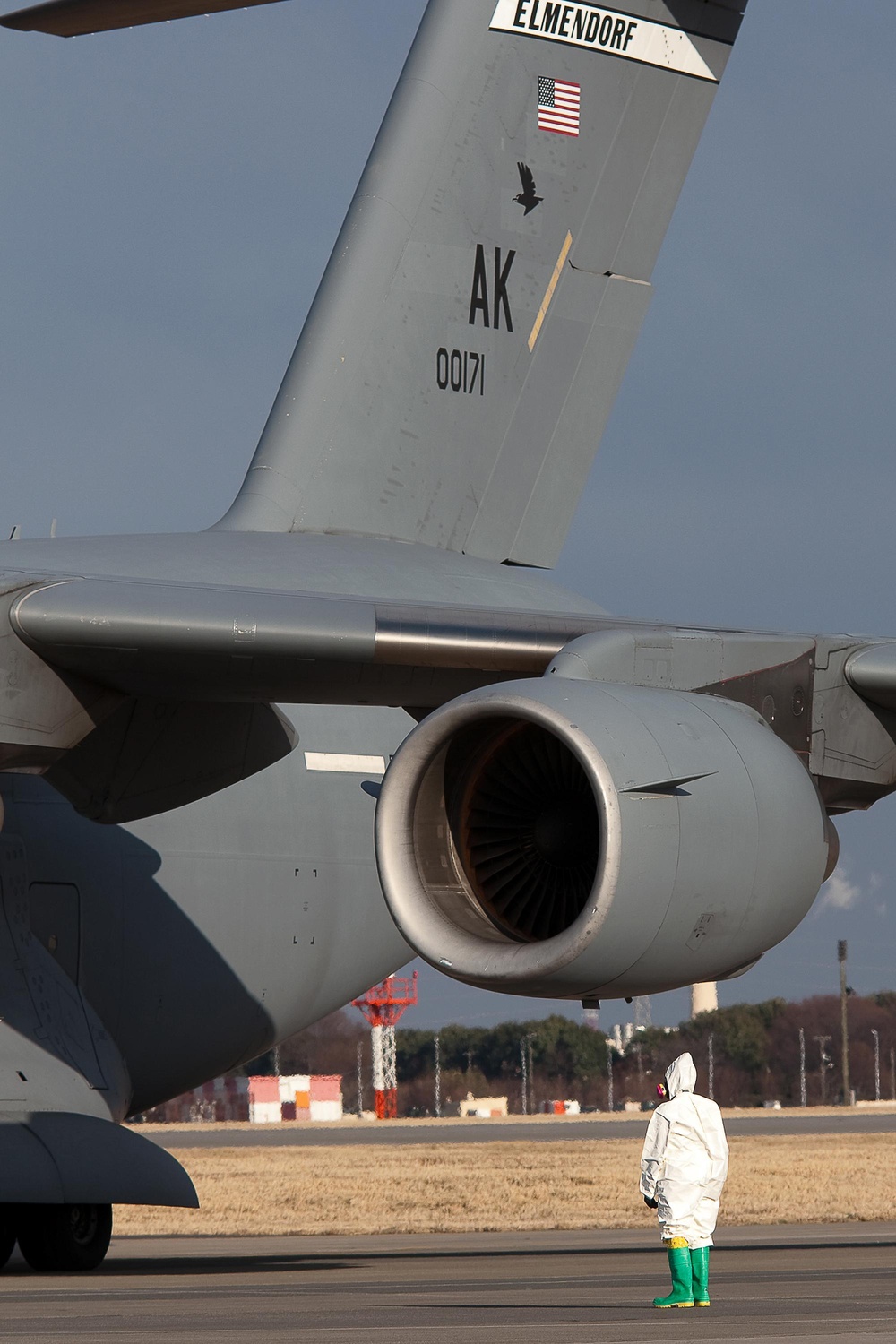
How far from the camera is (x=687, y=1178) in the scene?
32.3 ft

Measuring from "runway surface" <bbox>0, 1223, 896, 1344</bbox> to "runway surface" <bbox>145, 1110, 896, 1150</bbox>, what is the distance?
20.4 m

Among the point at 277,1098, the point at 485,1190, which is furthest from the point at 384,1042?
the point at 485,1190

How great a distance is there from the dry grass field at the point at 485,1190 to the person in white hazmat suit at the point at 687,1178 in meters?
9.63

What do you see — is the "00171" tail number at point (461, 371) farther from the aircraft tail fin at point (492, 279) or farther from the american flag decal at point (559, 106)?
the american flag decal at point (559, 106)

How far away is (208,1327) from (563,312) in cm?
742

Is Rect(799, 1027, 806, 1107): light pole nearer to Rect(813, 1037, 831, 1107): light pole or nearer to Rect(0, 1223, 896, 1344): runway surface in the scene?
Rect(813, 1037, 831, 1107): light pole

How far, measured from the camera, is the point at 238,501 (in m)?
13.0

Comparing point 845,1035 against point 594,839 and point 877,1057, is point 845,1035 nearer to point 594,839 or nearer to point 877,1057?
point 877,1057

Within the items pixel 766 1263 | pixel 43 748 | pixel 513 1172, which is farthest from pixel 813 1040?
pixel 43 748

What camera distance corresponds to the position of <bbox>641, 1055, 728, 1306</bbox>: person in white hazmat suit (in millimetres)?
9672

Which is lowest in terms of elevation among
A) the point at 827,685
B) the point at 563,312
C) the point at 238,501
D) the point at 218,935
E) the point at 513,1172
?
the point at 513,1172

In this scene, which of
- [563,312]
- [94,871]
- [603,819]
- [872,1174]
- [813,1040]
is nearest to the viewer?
[603,819]

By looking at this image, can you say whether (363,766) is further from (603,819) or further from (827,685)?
(603,819)

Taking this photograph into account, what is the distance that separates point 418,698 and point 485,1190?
1477 cm
